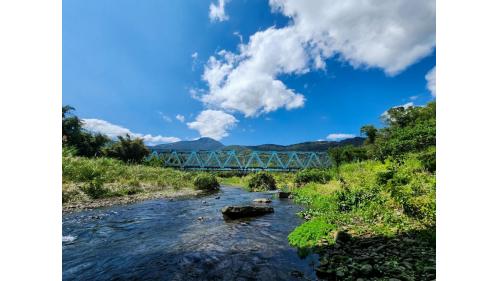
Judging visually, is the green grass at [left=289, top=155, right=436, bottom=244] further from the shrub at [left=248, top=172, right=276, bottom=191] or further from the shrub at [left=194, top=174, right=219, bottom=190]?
the shrub at [left=194, top=174, right=219, bottom=190]

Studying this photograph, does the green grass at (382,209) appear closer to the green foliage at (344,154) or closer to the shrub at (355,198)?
the shrub at (355,198)

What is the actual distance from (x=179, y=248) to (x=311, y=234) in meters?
2.98

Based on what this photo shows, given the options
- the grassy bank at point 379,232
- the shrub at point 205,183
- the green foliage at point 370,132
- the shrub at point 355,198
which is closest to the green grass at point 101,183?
the shrub at point 205,183

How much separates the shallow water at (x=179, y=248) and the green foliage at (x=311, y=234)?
0.25 metres

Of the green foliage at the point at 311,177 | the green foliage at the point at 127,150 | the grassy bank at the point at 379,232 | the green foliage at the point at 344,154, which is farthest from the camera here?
the green foliage at the point at 127,150

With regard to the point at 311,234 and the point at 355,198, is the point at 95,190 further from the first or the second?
the point at 355,198

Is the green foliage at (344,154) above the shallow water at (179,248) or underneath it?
above

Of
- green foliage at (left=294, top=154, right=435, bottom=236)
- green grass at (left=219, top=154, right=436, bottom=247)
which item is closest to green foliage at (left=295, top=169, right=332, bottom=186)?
green foliage at (left=294, top=154, right=435, bottom=236)

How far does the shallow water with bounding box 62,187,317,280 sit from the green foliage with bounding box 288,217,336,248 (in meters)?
0.25

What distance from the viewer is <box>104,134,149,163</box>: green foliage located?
3014 centimetres

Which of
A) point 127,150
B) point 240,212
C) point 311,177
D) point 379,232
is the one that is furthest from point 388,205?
point 127,150

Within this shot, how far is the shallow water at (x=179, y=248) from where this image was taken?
4172mm
